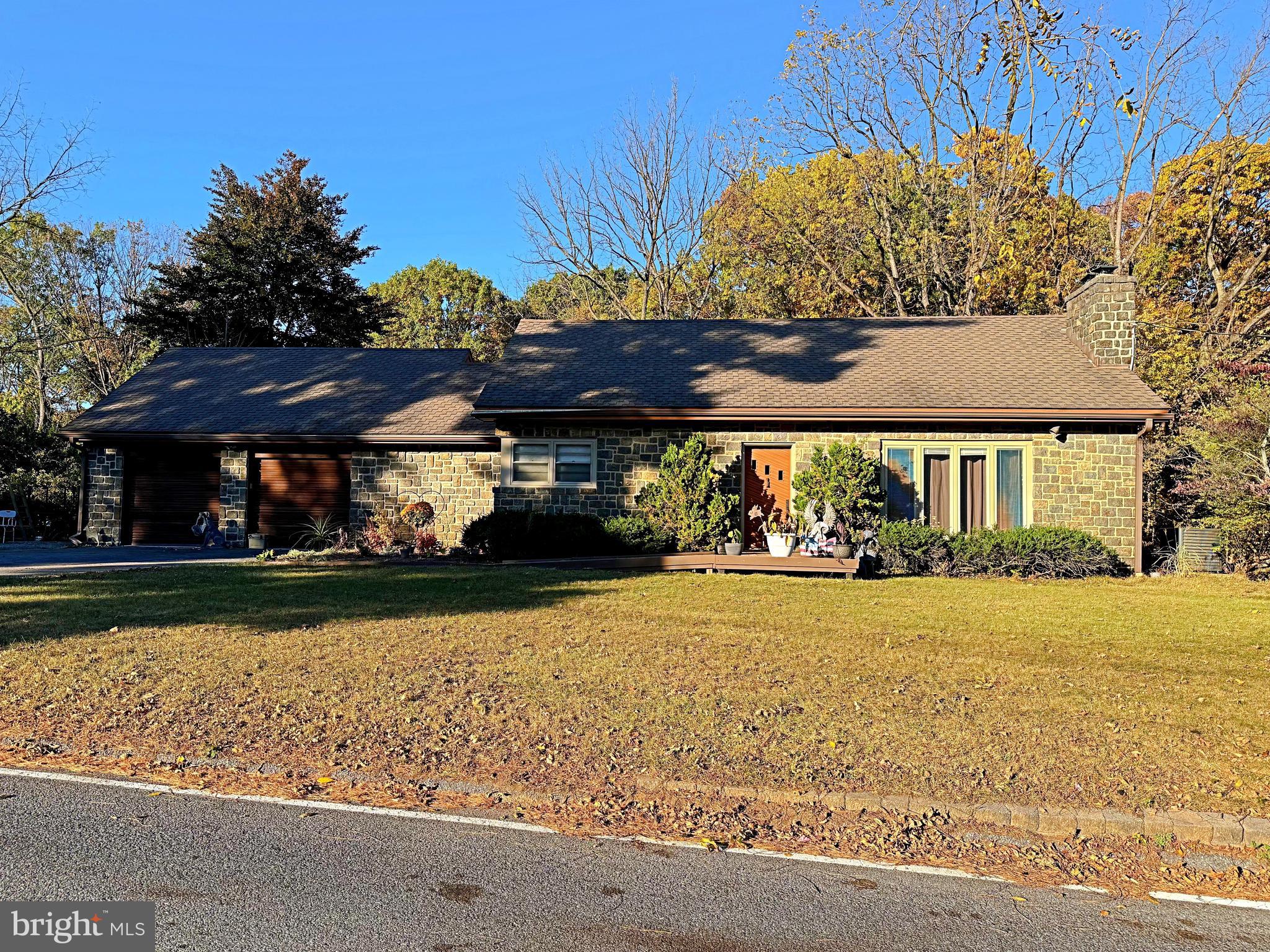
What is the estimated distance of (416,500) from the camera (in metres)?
19.1

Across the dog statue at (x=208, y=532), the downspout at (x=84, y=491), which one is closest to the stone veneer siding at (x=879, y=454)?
the dog statue at (x=208, y=532)

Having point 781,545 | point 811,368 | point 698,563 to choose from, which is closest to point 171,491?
point 698,563

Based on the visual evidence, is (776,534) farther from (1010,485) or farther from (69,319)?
(69,319)

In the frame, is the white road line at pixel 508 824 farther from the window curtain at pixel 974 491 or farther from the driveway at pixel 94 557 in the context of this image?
the window curtain at pixel 974 491

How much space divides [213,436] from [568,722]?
1565 centimetres

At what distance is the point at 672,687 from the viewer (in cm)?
711

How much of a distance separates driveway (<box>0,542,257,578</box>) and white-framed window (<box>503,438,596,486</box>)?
16.7ft

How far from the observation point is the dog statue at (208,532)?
1950cm

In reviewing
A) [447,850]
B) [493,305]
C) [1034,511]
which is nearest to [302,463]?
[1034,511]

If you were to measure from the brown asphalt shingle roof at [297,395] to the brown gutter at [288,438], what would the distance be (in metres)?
0.04

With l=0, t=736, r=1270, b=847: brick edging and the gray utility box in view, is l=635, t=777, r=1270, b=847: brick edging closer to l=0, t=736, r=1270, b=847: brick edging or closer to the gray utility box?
l=0, t=736, r=1270, b=847: brick edging

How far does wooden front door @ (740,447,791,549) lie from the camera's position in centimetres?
1688

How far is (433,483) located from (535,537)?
4.20 m

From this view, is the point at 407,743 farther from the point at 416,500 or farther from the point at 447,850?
the point at 416,500
